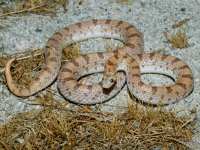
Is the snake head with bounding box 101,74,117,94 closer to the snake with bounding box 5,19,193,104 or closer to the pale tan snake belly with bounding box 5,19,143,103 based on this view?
the snake with bounding box 5,19,193,104

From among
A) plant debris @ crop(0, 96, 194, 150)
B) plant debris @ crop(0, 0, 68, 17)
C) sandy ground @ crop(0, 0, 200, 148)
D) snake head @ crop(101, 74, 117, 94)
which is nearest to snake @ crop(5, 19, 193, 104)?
snake head @ crop(101, 74, 117, 94)

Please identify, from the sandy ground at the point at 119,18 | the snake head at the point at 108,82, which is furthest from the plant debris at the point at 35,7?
the snake head at the point at 108,82

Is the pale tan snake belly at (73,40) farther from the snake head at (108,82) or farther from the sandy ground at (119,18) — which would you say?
the snake head at (108,82)

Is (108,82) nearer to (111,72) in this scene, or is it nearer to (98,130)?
(111,72)

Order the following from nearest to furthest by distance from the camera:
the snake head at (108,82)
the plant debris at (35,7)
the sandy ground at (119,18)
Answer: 1. the snake head at (108,82)
2. the sandy ground at (119,18)
3. the plant debris at (35,7)

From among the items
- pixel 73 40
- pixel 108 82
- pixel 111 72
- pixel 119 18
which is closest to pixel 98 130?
pixel 108 82

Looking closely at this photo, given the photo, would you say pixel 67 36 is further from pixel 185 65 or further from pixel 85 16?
pixel 185 65
